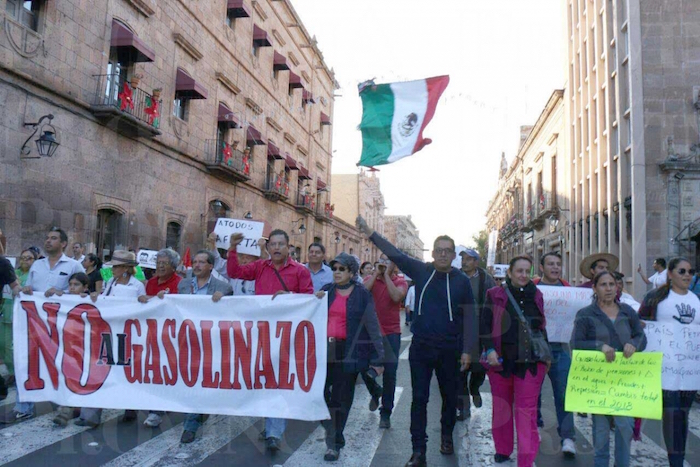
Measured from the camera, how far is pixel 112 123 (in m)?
13.9

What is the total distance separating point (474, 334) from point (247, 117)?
2004 centimetres

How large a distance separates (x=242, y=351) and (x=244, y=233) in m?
2.84

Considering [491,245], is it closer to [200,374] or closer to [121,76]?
[121,76]

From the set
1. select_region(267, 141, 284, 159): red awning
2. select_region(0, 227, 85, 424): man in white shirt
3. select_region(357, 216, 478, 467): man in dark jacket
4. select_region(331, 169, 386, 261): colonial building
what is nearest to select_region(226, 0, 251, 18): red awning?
select_region(267, 141, 284, 159): red awning

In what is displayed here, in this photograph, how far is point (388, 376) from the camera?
5930 millimetres

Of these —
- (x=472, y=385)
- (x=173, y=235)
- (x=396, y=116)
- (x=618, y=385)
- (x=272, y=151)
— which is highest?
(x=272, y=151)

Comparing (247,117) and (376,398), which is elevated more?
(247,117)

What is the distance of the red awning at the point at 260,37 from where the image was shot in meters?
23.4

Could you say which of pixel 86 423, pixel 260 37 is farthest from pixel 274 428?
pixel 260 37

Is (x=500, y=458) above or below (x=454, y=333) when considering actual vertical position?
below

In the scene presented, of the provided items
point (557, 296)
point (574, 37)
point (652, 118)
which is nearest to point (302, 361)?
point (557, 296)

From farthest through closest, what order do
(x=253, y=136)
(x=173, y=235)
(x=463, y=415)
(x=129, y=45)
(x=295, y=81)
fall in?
1. (x=295, y=81)
2. (x=253, y=136)
3. (x=173, y=235)
4. (x=129, y=45)
5. (x=463, y=415)

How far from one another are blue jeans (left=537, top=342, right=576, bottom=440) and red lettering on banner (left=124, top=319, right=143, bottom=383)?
12.0 ft

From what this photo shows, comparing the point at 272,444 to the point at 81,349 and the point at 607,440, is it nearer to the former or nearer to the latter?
the point at 81,349
